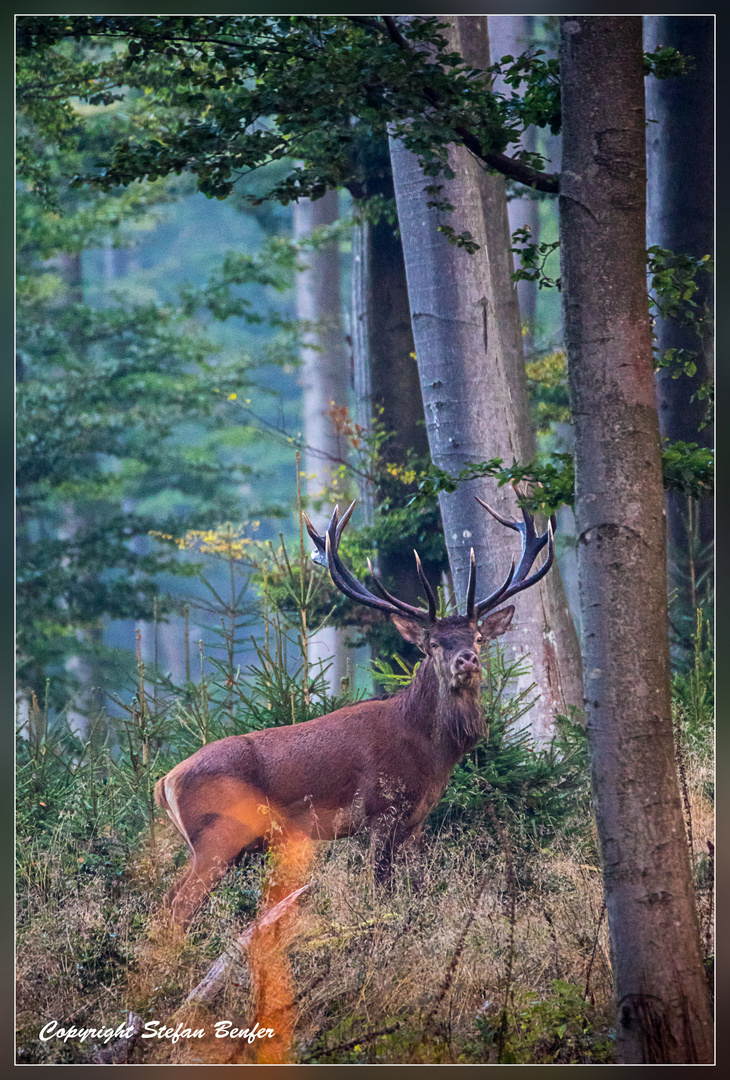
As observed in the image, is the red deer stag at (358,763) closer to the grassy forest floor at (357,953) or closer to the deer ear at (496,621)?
the deer ear at (496,621)

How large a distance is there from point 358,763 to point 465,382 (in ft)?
8.04

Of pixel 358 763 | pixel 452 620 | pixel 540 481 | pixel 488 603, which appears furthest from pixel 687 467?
pixel 358 763

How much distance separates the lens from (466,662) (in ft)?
13.9

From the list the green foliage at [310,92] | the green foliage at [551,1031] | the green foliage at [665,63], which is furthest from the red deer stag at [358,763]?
the green foliage at [665,63]

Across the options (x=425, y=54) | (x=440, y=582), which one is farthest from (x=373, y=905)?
(x=425, y=54)

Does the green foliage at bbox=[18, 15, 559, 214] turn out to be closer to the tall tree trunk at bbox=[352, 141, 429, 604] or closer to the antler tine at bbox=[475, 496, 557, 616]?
the antler tine at bbox=[475, 496, 557, 616]

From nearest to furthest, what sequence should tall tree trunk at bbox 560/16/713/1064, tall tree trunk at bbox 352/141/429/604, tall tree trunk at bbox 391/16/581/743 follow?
1. tall tree trunk at bbox 560/16/713/1064
2. tall tree trunk at bbox 391/16/581/743
3. tall tree trunk at bbox 352/141/429/604

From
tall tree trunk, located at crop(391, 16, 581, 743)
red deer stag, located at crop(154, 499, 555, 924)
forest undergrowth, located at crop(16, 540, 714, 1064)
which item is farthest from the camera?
tall tree trunk, located at crop(391, 16, 581, 743)

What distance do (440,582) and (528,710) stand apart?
1237 mm

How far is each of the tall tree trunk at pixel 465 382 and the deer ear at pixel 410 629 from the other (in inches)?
44.4

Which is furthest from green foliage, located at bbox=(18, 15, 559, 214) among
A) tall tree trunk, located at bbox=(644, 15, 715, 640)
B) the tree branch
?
tall tree trunk, located at bbox=(644, 15, 715, 640)

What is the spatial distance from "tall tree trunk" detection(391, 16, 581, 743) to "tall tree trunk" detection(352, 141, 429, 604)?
0.68 metres

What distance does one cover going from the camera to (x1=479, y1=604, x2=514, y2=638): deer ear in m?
4.36

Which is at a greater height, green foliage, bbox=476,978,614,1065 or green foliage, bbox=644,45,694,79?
green foliage, bbox=644,45,694,79
